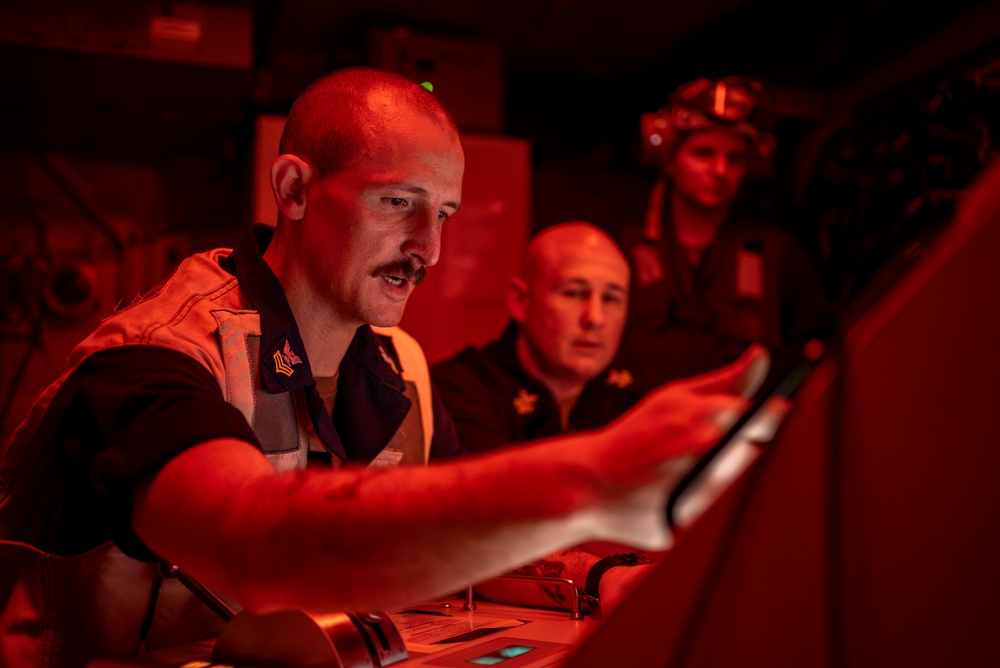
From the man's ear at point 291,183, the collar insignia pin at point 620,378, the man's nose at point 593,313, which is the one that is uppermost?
the man's ear at point 291,183

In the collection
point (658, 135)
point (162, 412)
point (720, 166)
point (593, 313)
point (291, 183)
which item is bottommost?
point (162, 412)

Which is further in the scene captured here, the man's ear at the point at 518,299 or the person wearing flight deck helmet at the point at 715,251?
the person wearing flight deck helmet at the point at 715,251

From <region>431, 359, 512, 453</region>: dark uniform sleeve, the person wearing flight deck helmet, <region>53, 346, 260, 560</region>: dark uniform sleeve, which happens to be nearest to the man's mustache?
<region>53, 346, 260, 560</region>: dark uniform sleeve

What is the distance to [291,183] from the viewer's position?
1164 millimetres

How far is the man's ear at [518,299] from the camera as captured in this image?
234 cm

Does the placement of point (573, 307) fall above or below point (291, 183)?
below

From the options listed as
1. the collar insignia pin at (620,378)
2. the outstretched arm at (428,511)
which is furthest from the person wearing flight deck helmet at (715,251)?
the outstretched arm at (428,511)

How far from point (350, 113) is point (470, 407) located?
997mm

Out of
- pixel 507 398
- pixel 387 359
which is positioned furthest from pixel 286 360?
pixel 507 398

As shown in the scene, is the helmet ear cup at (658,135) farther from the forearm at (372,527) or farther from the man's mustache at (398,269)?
the forearm at (372,527)

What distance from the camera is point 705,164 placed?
2732 millimetres

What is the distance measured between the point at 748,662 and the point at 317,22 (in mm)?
2858

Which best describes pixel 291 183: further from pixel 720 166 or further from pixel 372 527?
pixel 720 166

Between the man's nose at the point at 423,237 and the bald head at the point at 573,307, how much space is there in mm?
1097
